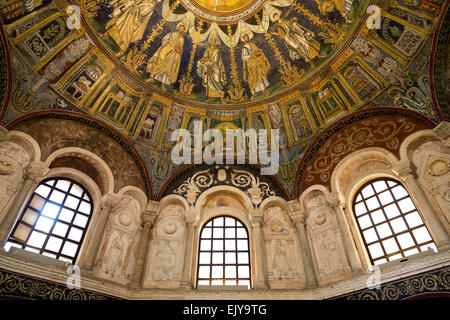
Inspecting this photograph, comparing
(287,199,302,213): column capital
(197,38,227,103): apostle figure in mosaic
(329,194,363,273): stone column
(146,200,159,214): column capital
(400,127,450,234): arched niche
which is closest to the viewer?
(400,127,450,234): arched niche

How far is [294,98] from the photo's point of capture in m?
11.9

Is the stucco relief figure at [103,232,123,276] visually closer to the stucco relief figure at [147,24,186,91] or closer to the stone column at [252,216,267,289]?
the stone column at [252,216,267,289]

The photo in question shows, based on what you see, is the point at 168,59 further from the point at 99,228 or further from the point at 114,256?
the point at 114,256

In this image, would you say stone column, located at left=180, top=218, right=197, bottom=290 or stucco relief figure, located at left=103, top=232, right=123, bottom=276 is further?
stone column, located at left=180, top=218, right=197, bottom=290

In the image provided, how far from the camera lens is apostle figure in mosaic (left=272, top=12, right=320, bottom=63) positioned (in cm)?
Answer: 1138

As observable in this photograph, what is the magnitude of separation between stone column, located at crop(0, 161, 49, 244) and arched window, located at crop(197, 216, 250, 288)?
536cm

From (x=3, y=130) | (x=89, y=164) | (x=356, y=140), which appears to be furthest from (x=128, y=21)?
(x=356, y=140)

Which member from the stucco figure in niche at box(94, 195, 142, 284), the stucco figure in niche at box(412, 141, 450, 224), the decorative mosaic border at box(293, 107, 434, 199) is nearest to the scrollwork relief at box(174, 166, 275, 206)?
the decorative mosaic border at box(293, 107, 434, 199)

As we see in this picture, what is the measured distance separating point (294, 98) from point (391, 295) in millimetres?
7439

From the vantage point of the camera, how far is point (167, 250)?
9.72 meters

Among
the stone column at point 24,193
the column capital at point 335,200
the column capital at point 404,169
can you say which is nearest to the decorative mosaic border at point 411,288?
the column capital at point 335,200

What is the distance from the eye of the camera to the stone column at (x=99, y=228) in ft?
28.0

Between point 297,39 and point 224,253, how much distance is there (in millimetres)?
8426
